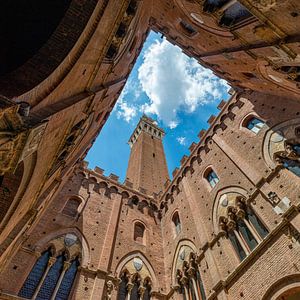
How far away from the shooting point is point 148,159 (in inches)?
1144

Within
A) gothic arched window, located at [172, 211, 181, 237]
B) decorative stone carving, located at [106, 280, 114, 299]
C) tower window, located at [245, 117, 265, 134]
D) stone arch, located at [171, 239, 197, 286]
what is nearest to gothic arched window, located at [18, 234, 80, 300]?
decorative stone carving, located at [106, 280, 114, 299]

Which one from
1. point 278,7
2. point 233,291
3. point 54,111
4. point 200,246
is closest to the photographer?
point 54,111

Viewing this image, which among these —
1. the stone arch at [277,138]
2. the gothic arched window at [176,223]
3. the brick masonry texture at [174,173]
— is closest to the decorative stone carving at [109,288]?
Answer: the brick masonry texture at [174,173]

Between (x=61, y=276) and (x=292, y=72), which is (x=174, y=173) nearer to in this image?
(x=61, y=276)

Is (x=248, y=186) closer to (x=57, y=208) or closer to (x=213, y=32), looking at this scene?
(x=213, y=32)

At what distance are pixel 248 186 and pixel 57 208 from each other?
8.45 meters

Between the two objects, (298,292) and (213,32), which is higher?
(213,32)

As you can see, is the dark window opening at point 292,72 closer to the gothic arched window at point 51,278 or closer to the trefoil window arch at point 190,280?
the trefoil window arch at point 190,280

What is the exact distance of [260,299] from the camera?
22.4 feet

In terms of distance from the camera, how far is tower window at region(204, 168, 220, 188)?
1199 cm

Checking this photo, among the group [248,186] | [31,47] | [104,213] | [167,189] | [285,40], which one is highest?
[167,189]

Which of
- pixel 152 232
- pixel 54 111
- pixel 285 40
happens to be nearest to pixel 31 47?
pixel 54 111

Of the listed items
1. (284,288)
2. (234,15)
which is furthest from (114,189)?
(234,15)

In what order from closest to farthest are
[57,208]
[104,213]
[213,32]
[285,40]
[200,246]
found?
1. [285,40]
2. [213,32]
3. [200,246]
4. [57,208]
5. [104,213]
